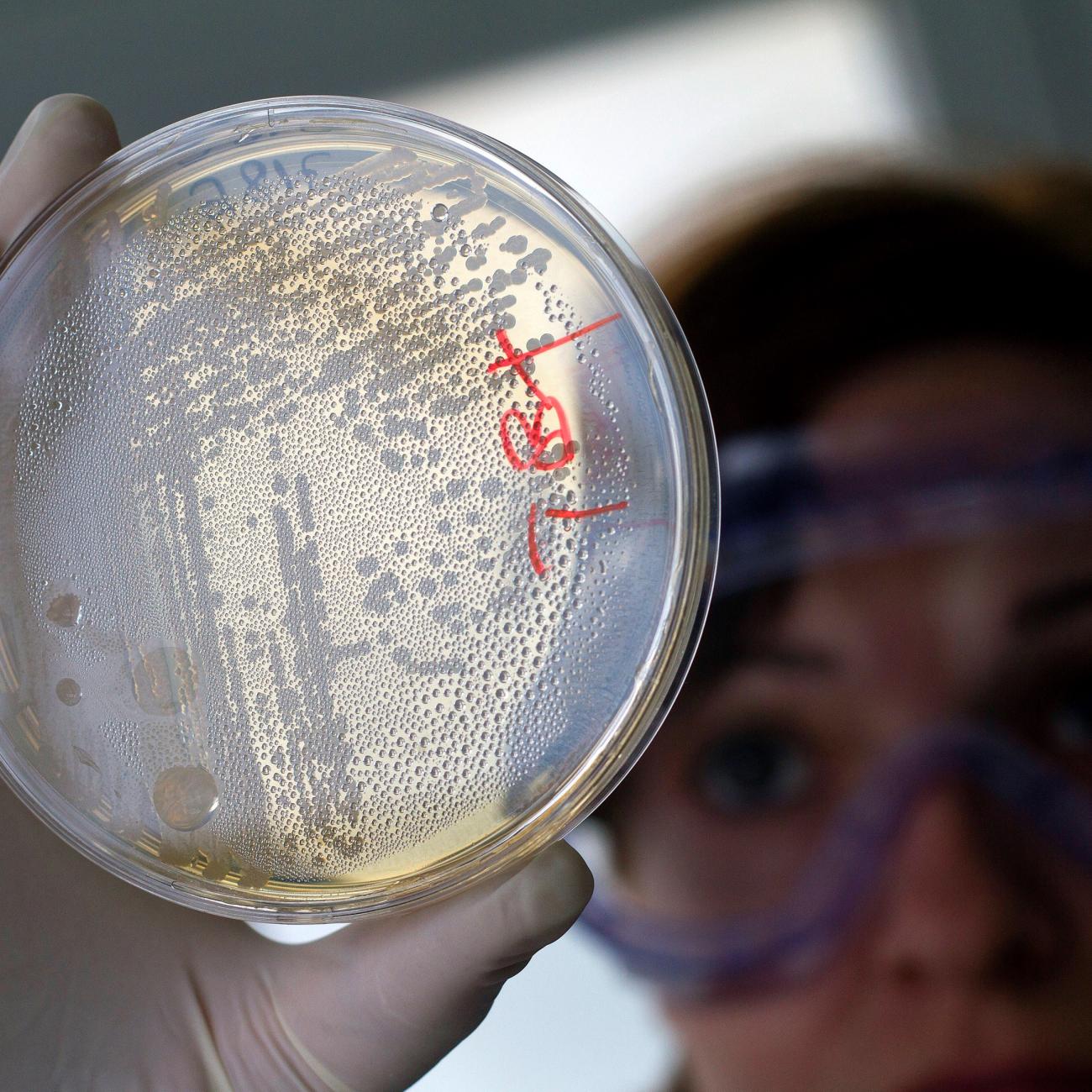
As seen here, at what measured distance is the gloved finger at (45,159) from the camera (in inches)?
30.9

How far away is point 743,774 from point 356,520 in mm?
916

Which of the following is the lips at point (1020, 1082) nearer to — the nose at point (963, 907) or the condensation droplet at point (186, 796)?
the nose at point (963, 907)

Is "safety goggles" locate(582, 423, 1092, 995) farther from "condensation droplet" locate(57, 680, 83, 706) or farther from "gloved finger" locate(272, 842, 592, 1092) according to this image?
"condensation droplet" locate(57, 680, 83, 706)

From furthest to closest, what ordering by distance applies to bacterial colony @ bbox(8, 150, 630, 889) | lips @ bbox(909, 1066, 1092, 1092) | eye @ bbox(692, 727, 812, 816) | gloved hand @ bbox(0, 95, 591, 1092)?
eye @ bbox(692, 727, 812, 816)
lips @ bbox(909, 1066, 1092, 1092)
gloved hand @ bbox(0, 95, 591, 1092)
bacterial colony @ bbox(8, 150, 630, 889)

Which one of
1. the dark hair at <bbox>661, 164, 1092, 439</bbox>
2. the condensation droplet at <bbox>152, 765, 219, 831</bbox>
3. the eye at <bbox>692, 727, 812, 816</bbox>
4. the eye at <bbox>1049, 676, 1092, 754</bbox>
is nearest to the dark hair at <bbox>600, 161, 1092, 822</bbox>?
the dark hair at <bbox>661, 164, 1092, 439</bbox>

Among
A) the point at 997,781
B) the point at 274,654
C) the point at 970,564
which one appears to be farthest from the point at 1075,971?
the point at 274,654

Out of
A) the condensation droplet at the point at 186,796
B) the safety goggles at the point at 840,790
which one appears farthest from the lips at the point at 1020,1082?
the condensation droplet at the point at 186,796

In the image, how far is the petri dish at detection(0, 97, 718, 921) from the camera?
61cm

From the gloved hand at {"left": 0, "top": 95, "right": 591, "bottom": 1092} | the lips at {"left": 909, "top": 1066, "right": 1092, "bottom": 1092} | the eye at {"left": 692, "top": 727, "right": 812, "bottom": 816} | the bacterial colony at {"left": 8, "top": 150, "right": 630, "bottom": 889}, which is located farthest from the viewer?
the eye at {"left": 692, "top": 727, "right": 812, "bottom": 816}

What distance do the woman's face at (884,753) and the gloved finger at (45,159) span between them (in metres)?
0.99

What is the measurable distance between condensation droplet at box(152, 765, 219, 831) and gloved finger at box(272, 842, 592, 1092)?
0.56 feet

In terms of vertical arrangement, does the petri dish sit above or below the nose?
above

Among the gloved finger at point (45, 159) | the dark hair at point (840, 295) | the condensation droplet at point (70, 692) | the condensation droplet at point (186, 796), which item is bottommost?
the condensation droplet at point (186, 796)

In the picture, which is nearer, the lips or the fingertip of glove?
the fingertip of glove
